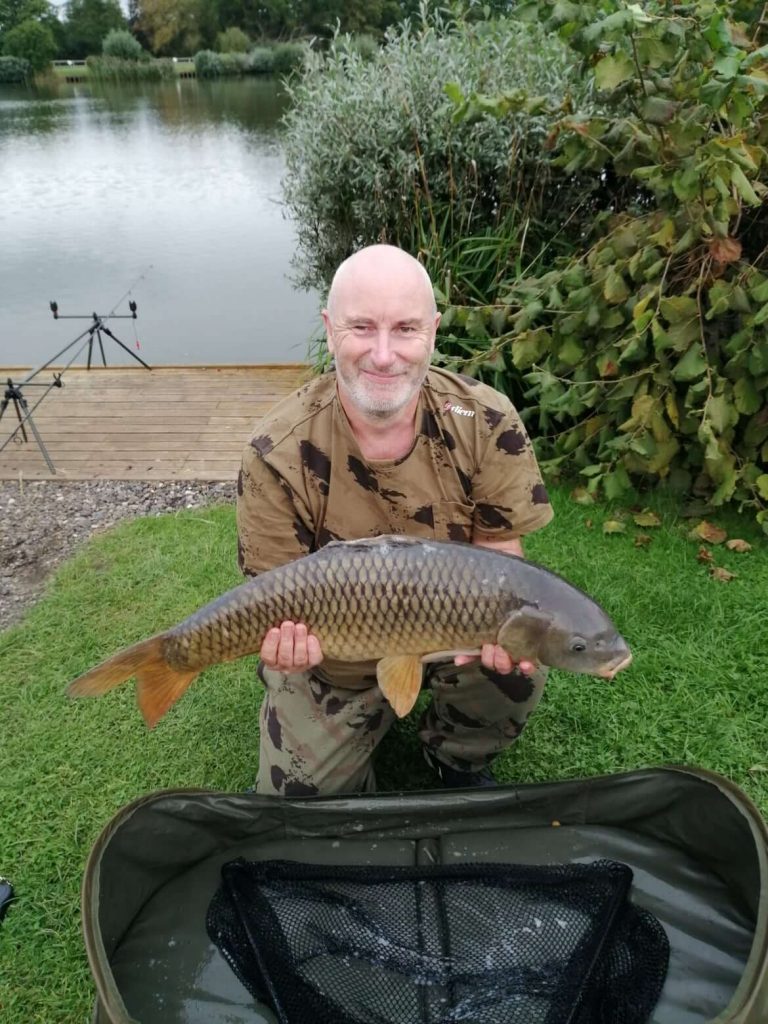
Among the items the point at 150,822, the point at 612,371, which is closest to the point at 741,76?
the point at 612,371

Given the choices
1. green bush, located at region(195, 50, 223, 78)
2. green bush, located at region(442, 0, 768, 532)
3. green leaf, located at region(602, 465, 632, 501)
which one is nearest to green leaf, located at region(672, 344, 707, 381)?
green bush, located at region(442, 0, 768, 532)

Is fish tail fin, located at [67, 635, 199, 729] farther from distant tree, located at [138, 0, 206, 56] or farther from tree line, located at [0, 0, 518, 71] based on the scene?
distant tree, located at [138, 0, 206, 56]

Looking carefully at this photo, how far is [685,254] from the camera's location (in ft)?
8.71

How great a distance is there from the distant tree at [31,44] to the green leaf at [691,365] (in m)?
42.2

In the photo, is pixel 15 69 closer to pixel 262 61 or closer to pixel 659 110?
pixel 262 61

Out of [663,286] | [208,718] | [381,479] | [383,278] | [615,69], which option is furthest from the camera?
[663,286]

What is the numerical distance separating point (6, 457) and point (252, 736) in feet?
7.94

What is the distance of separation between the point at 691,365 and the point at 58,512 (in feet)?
8.19

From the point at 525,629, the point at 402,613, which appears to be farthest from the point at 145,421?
the point at 525,629

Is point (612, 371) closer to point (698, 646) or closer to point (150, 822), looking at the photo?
point (698, 646)

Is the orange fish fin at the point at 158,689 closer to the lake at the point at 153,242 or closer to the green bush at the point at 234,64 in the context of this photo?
the lake at the point at 153,242

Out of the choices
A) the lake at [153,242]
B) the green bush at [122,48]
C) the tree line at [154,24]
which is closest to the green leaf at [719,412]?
the lake at [153,242]

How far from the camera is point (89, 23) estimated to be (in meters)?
42.4

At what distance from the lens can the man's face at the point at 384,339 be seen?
4.71 ft
